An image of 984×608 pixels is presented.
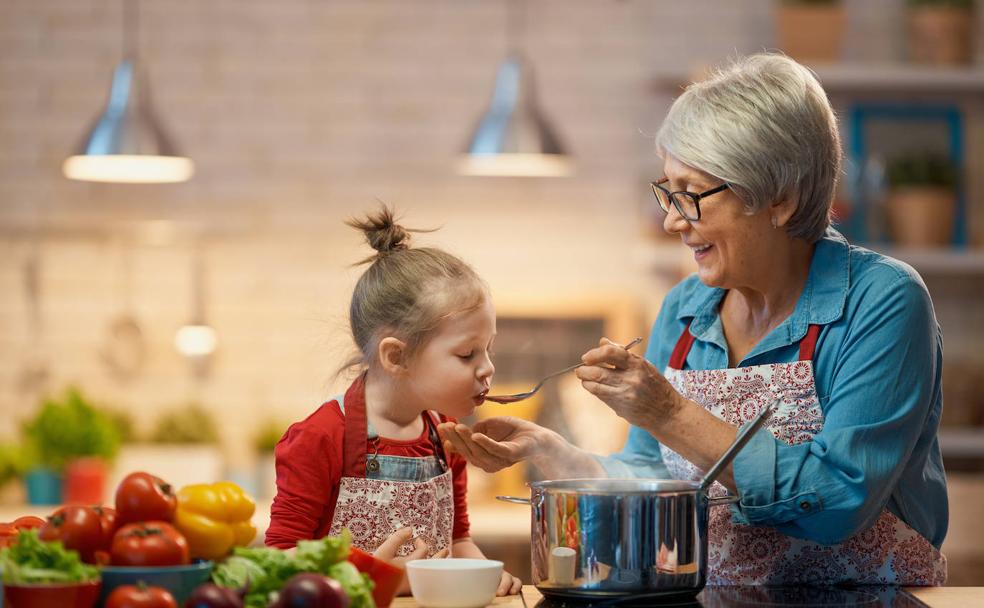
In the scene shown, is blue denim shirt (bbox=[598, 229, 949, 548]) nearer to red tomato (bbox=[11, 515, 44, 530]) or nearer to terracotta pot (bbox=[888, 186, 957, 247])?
red tomato (bbox=[11, 515, 44, 530])

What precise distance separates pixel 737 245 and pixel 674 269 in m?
2.48

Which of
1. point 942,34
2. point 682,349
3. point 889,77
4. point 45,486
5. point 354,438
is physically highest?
point 942,34

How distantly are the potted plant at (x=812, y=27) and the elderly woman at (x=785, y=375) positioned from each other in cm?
235

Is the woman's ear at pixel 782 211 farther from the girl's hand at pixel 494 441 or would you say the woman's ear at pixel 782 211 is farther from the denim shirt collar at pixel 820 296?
the girl's hand at pixel 494 441

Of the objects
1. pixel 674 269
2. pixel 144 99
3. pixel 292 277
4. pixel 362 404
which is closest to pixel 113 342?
pixel 292 277

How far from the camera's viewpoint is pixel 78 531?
151 cm

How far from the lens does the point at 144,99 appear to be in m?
3.95

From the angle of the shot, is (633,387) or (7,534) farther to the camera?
(633,387)

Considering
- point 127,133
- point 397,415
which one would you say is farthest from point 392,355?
point 127,133

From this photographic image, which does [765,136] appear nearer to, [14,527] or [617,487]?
[617,487]

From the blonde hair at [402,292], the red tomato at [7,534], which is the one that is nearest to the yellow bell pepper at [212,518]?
the red tomato at [7,534]

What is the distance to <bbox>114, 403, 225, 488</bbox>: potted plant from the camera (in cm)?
436

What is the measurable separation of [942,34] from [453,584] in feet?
11.5

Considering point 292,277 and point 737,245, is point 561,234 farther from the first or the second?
point 737,245
